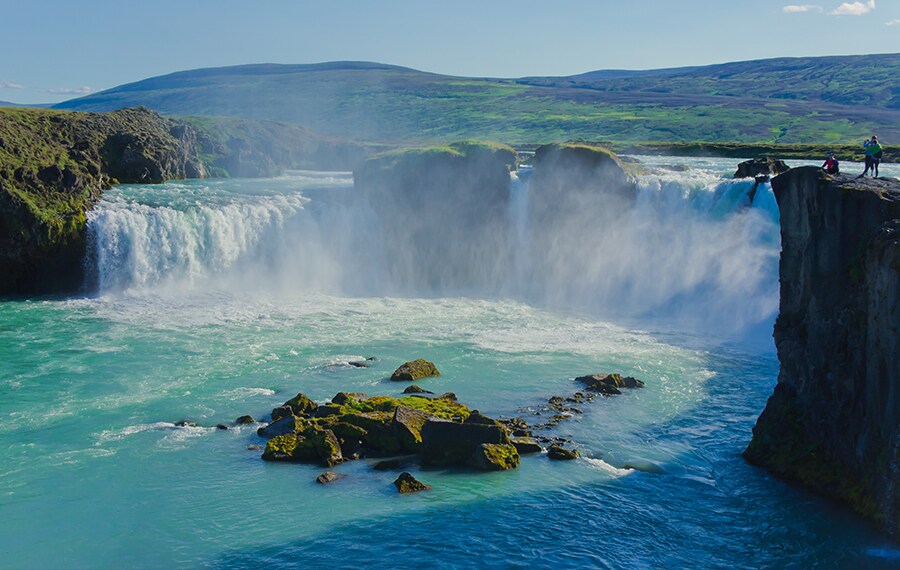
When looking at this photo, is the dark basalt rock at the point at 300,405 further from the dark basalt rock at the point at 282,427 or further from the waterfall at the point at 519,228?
the waterfall at the point at 519,228

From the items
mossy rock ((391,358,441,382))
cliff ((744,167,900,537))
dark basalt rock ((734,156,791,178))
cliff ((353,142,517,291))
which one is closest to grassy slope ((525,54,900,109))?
dark basalt rock ((734,156,791,178))

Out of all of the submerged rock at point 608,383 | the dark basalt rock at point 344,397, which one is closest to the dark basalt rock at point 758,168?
the submerged rock at point 608,383

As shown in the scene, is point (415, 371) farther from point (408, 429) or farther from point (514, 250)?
point (514, 250)

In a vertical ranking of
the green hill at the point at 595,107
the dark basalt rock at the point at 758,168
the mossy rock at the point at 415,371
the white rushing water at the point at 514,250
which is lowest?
the mossy rock at the point at 415,371

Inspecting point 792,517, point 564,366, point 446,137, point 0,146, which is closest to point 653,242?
point 564,366

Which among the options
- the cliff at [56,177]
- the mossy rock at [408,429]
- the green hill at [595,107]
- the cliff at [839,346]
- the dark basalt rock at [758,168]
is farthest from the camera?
the green hill at [595,107]
